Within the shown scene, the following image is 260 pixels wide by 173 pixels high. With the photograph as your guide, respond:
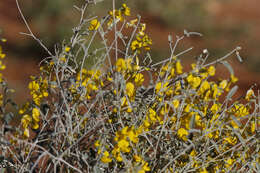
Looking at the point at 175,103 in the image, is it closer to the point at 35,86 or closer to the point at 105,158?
the point at 105,158

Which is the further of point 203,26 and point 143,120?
point 203,26

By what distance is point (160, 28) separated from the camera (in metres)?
9.74

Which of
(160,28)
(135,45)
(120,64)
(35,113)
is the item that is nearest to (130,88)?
(120,64)

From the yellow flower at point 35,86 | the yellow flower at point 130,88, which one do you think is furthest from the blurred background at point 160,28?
the yellow flower at point 130,88

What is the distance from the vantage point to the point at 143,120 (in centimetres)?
165

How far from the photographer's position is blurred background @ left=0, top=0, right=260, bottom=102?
24.1ft

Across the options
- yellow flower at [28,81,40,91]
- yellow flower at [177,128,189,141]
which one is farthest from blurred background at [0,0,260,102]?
yellow flower at [177,128,189,141]

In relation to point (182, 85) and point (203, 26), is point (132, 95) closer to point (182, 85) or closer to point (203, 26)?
point (182, 85)

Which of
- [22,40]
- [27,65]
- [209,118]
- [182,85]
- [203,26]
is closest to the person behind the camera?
[182,85]

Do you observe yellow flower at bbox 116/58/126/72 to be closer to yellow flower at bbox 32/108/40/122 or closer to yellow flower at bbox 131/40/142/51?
yellow flower at bbox 131/40/142/51

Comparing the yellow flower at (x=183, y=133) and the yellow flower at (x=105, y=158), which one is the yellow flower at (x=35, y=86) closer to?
the yellow flower at (x=105, y=158)

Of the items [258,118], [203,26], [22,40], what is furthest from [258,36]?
[258,118]

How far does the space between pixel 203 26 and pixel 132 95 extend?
28.3 ft

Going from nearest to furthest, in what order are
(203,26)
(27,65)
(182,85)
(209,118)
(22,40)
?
(182,85) → (209,118) → (27,65) → (22,40) → (203,26)
